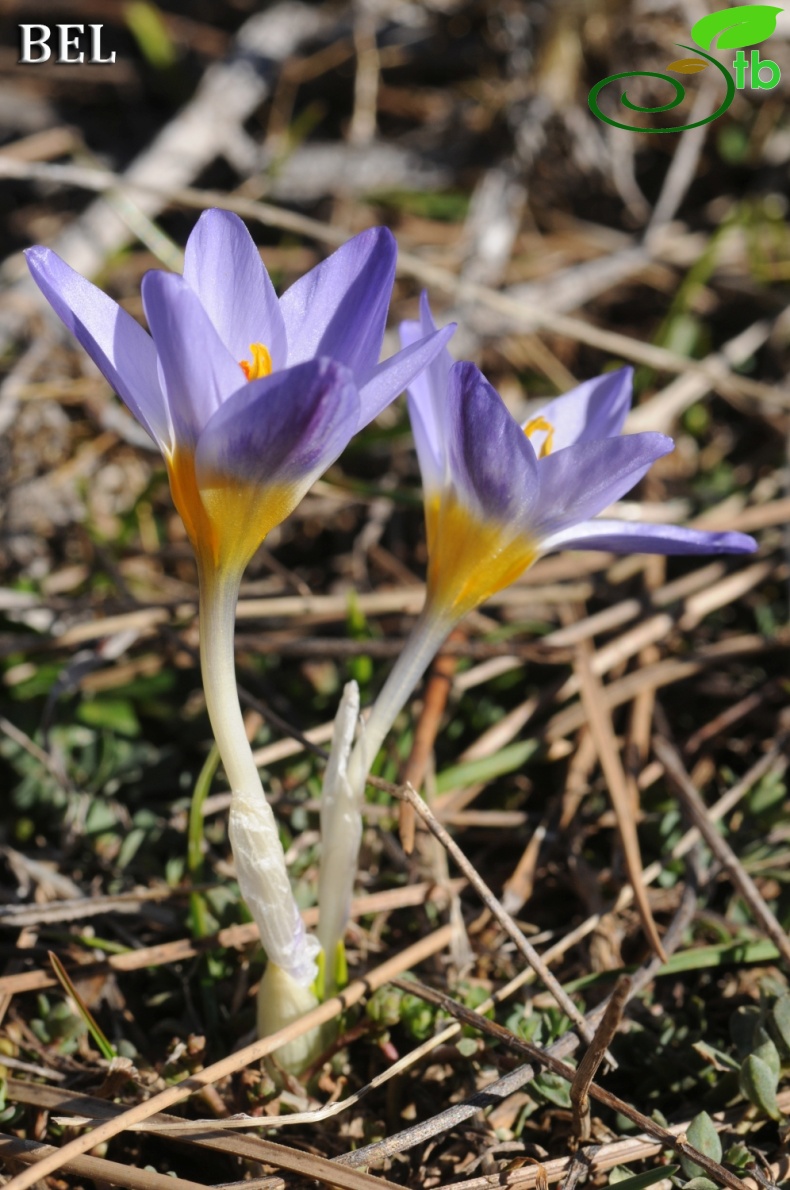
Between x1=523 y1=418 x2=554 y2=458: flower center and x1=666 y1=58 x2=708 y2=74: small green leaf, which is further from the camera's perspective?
x1=666 y1=58 x2=708 y2=74: small green leaf

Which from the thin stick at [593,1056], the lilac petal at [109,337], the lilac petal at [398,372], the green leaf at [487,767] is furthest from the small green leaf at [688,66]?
the thin stick at [593,1056]

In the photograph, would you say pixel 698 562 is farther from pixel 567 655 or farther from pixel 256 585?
pixel 256 585

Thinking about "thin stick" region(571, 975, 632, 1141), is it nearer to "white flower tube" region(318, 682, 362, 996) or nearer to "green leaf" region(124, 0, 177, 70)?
"white flower tube" region(318, 682, 362, 996)

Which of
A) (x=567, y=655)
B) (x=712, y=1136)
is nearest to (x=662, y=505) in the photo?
(x=567, y=655)

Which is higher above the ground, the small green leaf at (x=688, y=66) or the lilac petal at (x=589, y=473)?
the small green leaf at (x=688, y=66)

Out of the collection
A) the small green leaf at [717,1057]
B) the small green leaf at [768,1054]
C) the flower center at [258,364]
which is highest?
the flower center at [258,364]

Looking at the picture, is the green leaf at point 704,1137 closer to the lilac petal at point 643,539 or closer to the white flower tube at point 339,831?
the white flower tube at point 339,831

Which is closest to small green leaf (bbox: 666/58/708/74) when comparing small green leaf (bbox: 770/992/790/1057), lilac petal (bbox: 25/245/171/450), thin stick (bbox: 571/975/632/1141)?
lilac petal (bbox: 25/245/171/450)

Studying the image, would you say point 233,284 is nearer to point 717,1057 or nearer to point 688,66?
point 717,1057
